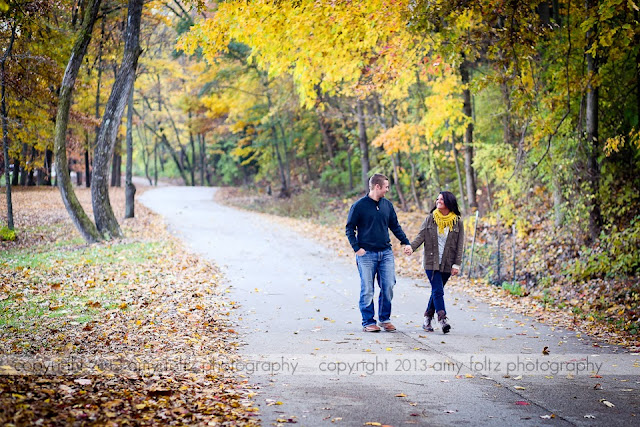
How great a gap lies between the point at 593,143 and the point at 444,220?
5.64 metres

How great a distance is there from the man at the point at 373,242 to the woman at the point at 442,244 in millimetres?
433

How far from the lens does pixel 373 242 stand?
26.2 feet

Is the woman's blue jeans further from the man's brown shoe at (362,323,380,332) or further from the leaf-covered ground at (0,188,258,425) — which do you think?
the leaf-covered ground at (0,188,258,425)

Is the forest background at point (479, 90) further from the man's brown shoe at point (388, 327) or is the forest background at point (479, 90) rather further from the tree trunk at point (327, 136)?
the tree trunk at point (327, 136)

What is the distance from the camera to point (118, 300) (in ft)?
30.8

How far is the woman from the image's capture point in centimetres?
821

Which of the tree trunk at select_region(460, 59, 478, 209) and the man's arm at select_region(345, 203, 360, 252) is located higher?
the tree trunk at select_region(460, 59, 478, 209)

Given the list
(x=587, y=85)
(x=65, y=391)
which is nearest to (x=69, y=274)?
(x=65, y=391)

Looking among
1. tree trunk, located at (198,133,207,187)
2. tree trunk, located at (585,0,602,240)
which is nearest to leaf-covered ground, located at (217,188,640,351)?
tree trunk, located at (585,0,602,240)

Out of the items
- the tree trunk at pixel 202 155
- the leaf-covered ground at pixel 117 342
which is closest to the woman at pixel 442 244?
the leaf-covered ground at pixel 117 342

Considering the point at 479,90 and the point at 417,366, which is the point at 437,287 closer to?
the point at 417,366

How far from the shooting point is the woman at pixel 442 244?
8211 millimetres

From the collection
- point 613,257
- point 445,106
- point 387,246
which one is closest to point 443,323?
point 387,246

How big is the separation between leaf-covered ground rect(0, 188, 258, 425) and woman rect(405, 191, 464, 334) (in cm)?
280
